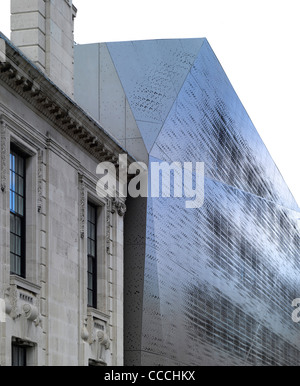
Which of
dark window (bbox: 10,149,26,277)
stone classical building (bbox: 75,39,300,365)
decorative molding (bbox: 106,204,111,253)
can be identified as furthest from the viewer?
stone classical building (bbox: 75,39,300,365)

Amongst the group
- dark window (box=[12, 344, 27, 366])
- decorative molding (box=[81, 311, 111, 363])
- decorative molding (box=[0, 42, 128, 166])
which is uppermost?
decorative molding (box=[0, 42, 128, 166])

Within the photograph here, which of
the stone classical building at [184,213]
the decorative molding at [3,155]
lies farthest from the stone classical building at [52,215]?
the stone classical building at [184,213]

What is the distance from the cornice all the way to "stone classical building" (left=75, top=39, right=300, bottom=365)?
A: 327 centimetres

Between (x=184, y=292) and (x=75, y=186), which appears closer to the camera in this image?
(x=75, y=186)

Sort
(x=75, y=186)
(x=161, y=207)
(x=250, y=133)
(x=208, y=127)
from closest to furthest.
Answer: (x=75, y=186), (x=161, y=207), (x=208, y=127), (x=250, y=133)

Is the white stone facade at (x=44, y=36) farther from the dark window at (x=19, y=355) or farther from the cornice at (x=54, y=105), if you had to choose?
the dark window at (x=19, y=355)

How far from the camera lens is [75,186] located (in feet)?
122

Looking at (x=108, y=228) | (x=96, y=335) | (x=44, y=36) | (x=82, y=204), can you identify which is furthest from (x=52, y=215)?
(x=44, y=36)

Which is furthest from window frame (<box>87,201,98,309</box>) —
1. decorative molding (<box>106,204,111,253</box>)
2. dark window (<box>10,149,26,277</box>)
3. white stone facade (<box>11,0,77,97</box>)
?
dark window (<box>10,149,26,277</box>)

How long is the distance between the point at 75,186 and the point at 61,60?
15.5 feet

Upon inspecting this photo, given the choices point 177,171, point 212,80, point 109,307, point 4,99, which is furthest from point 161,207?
point 4,99

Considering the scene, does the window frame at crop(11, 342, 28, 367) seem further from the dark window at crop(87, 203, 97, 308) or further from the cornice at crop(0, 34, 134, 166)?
the cornice at crop(0, 34, 134, 166)

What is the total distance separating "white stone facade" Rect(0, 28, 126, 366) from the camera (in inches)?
1236

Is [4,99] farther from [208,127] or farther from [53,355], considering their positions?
[208,127]
